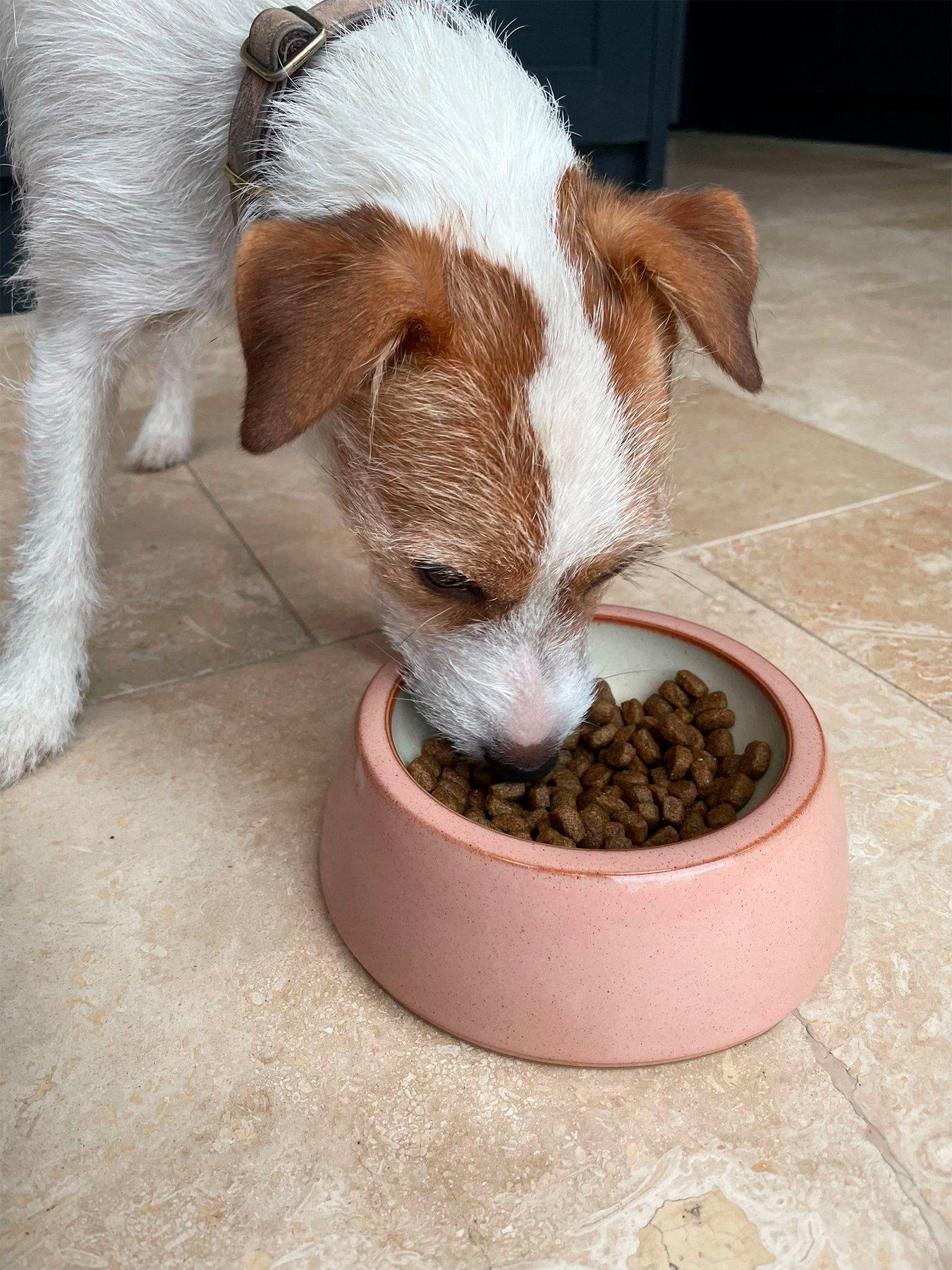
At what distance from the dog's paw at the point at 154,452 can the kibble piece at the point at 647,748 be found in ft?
5.42

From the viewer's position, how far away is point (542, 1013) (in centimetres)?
114

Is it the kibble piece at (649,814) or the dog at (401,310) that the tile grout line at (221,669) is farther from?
the kibble piece at (649,814)

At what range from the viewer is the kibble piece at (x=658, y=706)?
5.07ft

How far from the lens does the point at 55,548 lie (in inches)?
68.6

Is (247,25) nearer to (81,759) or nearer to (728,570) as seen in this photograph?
(81,759)

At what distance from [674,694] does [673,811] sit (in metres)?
0.21

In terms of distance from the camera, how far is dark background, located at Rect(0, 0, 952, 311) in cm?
409

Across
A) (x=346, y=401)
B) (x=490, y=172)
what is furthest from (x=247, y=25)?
(x=346, y=401)

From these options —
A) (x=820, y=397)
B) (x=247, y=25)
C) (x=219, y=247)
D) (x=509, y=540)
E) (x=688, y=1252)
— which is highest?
(x=247, y=25)

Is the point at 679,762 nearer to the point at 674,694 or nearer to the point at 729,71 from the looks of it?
the point at 674,694

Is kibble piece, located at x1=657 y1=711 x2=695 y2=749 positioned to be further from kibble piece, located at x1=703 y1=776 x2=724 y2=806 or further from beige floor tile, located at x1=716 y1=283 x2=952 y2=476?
beige floor tile, located at x1=716 y1=283 x2=952 y2=476

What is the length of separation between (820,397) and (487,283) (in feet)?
7.07

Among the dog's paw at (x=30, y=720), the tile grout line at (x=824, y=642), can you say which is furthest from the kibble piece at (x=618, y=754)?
the dog's paw at (x=30, y=720)

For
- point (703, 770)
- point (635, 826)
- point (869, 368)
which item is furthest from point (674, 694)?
point (869, 368)
